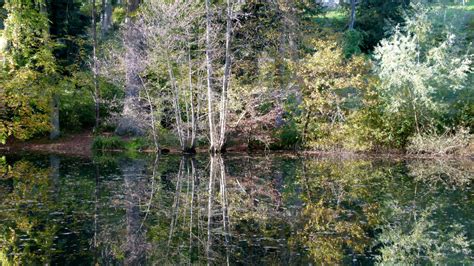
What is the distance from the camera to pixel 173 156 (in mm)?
21094

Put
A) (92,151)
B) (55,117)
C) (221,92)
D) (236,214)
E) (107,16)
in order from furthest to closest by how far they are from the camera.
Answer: (107,16) → (55,117) → (92,151) → (221,92) → (236,214)

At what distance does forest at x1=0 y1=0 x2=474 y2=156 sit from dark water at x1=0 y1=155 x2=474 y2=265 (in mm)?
3397

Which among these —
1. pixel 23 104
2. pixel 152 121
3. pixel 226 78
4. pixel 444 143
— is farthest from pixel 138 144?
pixel 444 143

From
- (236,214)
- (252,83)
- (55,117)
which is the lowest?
(236,214)

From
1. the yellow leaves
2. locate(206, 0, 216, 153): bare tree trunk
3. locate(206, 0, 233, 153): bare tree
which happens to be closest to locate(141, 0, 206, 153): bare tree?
locate(206, 0, 216, 153): bare tree trunk

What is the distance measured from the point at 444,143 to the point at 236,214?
1179 centimetres

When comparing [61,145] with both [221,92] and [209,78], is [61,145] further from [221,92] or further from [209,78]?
[209,78]

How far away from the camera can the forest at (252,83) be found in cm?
2033

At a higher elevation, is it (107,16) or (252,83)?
(107,16)

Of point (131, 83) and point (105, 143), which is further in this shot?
point (105, 143)

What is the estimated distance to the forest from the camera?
20.3 meters

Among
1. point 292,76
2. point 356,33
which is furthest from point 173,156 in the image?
point 356,33

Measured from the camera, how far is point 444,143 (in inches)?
786

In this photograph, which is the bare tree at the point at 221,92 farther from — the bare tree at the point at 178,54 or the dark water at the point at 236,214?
the dark water at the point at 236,214
